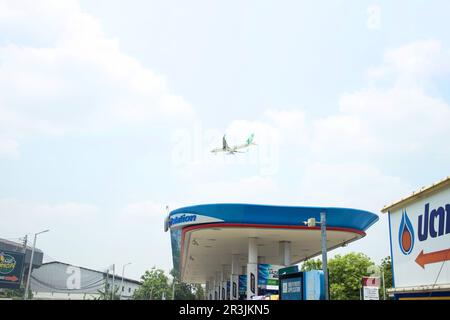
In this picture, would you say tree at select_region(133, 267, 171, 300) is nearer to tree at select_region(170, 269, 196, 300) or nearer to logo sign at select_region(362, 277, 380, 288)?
tree at select_region(170, 269, 196, 300)

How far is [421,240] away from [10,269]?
87.3 meters

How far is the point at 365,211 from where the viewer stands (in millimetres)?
28672

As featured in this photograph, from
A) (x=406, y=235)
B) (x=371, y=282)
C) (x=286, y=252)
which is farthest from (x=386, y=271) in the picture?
(x=406, y=235)

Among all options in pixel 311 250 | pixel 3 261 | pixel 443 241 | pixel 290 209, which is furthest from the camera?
pixel 3 261

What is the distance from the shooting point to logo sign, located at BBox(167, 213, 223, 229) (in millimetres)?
27709

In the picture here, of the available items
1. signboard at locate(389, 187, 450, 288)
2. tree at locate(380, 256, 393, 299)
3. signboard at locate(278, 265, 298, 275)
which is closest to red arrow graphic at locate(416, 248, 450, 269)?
signboard at locate(389, 187, 450, 288)

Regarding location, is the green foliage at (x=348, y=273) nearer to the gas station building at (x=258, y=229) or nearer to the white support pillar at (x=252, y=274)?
the gas station building at (x=258, y=229)

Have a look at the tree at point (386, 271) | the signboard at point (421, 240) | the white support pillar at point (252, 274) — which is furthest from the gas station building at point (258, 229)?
the tree at point (386, 271)

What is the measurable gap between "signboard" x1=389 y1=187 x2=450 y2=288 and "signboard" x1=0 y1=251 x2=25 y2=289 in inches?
3370

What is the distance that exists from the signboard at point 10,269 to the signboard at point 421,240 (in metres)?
85.6

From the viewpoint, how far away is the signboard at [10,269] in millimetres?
80375
